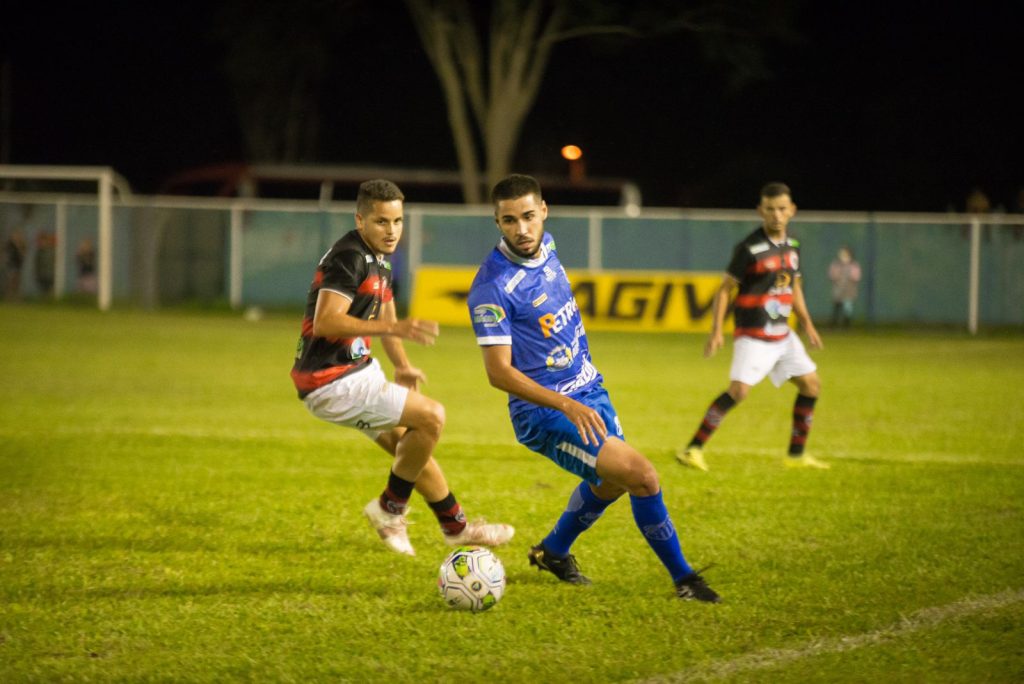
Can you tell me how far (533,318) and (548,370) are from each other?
24cm

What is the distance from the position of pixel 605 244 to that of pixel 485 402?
14.2 metres

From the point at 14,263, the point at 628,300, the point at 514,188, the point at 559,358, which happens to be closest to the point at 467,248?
the point at 628,300

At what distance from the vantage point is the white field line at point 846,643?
181 inches

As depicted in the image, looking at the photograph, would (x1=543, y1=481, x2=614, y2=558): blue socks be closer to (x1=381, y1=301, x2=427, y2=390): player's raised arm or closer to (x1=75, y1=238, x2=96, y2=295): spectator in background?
(x1=381, y1=301, x2=427, y2=390): player's raised arm

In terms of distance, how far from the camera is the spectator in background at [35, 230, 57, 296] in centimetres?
2917

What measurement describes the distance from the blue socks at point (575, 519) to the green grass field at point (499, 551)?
0.21 meters

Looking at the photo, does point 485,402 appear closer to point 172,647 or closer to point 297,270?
point 172,647

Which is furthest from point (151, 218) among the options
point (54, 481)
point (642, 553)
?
point (642, 553)

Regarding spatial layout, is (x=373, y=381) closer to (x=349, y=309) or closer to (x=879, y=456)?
(x=349, y=309)

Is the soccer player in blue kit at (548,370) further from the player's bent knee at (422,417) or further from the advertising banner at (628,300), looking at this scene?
the advertising banner at (628,300)


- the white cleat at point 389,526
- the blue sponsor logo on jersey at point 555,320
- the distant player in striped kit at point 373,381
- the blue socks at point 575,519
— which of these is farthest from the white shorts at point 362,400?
the blue sponsor logo on jersey at point 555,320

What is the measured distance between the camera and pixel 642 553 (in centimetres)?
654

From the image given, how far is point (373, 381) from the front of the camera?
6363mm

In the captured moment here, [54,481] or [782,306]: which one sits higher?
[782,306]
